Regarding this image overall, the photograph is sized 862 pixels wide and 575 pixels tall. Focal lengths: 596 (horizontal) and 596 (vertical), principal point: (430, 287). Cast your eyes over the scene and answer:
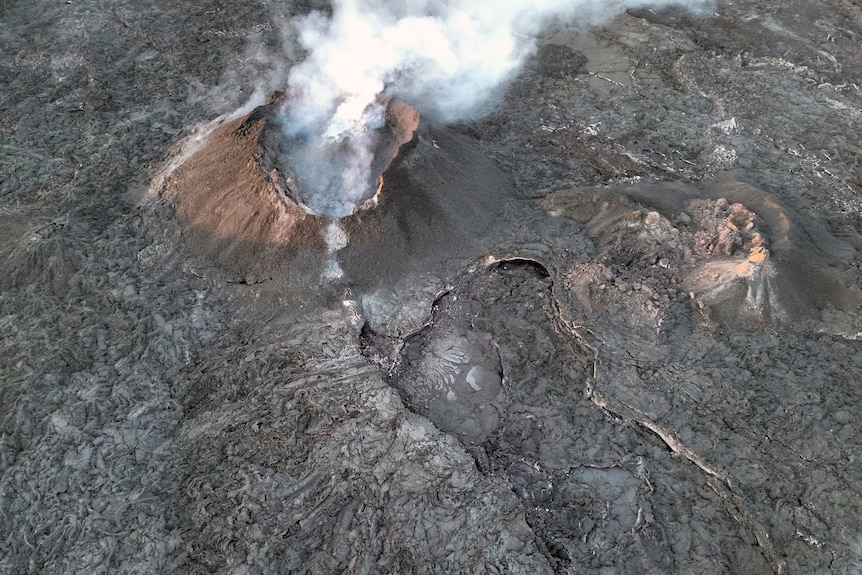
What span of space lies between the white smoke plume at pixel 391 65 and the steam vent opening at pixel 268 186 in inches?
1.5

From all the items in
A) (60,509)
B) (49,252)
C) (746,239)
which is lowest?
(746,239)

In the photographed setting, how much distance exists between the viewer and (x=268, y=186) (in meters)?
8.72

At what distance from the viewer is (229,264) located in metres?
8.80

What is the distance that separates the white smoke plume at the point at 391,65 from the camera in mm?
9578

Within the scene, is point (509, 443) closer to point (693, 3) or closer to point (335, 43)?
point (335, 43)

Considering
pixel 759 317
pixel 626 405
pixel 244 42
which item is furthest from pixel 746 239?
pixel 244 42

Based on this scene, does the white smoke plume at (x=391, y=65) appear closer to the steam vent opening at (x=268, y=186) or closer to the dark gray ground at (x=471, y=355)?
the steam vent opening at (x=268, y=186)

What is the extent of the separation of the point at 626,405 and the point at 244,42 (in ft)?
36.1

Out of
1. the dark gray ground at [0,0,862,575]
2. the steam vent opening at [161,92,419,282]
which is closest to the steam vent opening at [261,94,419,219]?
the steam vent opening at [161,92,419,282]

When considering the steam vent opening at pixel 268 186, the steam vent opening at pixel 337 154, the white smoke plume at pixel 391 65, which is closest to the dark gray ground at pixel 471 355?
the steam vent opening at pixel 268 186

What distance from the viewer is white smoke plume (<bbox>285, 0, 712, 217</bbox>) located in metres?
9.58

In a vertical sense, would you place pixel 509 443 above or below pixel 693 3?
below

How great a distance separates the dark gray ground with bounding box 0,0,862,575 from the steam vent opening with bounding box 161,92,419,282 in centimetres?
34

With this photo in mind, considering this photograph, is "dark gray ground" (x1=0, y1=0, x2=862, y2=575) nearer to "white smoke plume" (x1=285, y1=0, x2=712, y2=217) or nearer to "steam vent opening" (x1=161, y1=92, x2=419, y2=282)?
"steam vent opening" (x1=161, y1=92, x2=419, y2=282)
